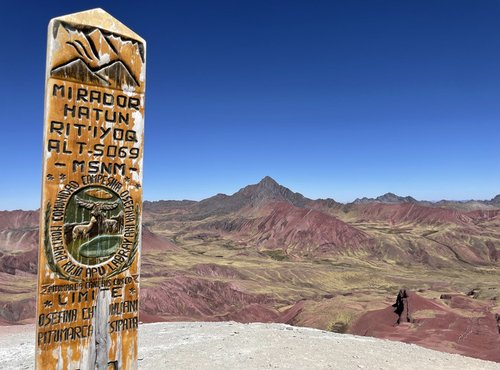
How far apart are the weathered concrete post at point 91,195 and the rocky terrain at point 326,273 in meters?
21.5

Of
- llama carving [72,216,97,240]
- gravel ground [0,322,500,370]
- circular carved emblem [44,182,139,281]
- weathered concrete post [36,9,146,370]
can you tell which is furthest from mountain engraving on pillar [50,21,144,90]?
gravel ground [0,322,500,370]

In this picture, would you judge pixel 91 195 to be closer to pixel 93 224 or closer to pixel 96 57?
pixel 93 224

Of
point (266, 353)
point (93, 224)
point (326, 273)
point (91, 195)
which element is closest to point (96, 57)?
point (91, 195)

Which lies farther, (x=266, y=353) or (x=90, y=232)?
(x=266, y=353)

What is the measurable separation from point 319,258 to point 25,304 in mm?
65082

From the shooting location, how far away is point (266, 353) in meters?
9.53

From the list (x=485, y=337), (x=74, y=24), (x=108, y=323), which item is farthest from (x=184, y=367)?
(x=485, y=337)

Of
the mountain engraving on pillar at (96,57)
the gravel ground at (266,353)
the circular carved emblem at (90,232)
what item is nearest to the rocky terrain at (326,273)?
the gravel ground at (266,353)

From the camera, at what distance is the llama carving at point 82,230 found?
3174 millimetres

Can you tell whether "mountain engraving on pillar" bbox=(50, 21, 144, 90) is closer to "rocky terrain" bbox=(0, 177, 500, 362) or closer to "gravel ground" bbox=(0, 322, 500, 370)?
"gravel ground" bbox=(0, 322, 500, 370)

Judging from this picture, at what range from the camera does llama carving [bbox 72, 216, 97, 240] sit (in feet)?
10.4

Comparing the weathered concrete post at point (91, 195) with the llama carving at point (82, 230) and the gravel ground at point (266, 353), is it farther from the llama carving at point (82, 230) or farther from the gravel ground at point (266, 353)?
the gravel ground at point (266, 353)

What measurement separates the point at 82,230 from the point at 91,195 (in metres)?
0.30

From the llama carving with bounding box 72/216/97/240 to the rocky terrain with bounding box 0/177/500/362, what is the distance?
21.9m
